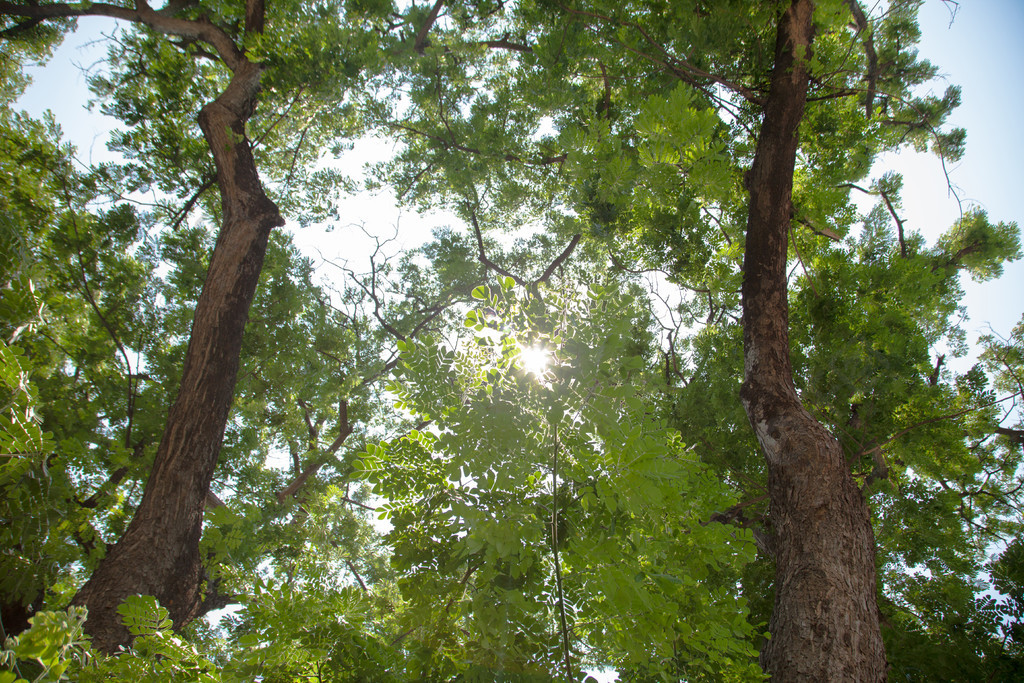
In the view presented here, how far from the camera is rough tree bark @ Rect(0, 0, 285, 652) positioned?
3.19m

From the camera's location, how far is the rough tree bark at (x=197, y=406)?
3.19 meters

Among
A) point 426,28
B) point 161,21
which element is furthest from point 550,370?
point 161,21

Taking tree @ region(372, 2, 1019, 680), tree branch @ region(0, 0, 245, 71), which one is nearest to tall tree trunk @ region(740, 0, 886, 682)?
tree @ region(372, 2, 1019, 680)

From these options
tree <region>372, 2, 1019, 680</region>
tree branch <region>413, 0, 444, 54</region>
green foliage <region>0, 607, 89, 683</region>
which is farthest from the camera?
tree branch <region>413, 0, 444, 54</region>

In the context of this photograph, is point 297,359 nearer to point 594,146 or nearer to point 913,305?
point 594,146

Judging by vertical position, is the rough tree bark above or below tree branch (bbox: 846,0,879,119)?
below

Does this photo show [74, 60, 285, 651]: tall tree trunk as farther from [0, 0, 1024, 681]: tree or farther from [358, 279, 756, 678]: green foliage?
[358, 279, 756, 678]: green foliage

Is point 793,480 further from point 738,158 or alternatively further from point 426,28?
point 426,28

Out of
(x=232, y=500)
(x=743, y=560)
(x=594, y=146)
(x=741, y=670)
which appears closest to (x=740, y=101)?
(x=594, y=146)

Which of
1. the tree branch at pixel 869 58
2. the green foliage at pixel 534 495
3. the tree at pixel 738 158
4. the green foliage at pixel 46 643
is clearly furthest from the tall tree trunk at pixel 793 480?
the green foliage at pixel 46 643

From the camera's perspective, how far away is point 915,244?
6199 millimetres

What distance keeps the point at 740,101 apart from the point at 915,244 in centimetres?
303

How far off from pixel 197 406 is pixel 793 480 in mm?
4383

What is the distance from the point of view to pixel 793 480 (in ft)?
9.45
